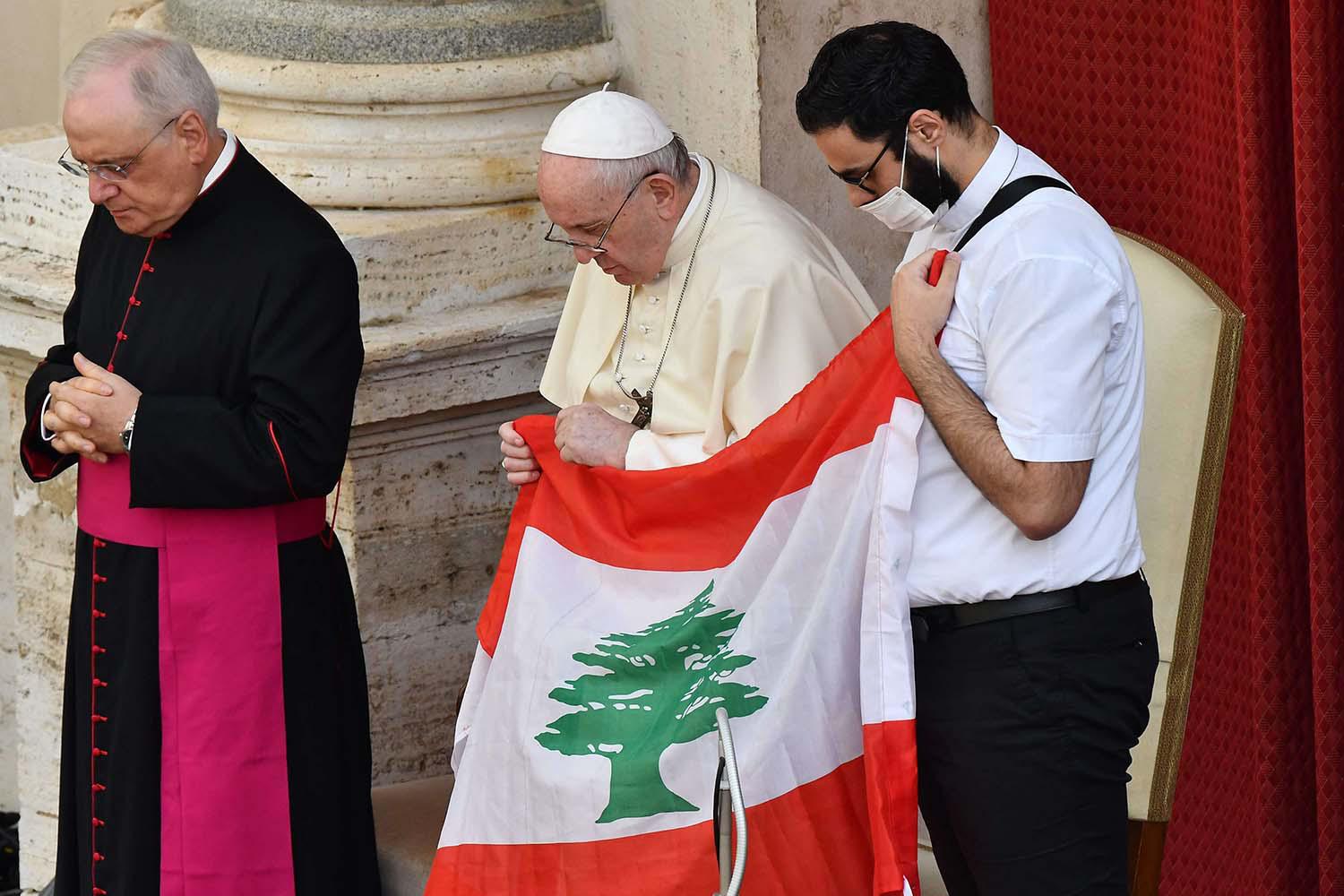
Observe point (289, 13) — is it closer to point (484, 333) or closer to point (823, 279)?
point (484, 333)

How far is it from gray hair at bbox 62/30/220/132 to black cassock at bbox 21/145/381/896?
0.19 metres

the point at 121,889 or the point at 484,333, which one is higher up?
the point at 484,333

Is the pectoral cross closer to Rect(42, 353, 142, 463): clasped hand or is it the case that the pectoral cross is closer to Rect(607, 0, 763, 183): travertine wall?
Rect(42, 353, 142, 463): clasped hand

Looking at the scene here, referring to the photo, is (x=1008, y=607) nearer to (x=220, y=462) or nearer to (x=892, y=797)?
(x=892, y=797)

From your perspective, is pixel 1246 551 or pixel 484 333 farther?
pixel 484 333

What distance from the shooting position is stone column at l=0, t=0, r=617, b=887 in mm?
4098

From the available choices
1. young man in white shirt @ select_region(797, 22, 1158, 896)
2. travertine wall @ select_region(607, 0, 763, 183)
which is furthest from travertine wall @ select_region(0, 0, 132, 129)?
young man in white shirt @ select_region(797, 22, 1158, 896)

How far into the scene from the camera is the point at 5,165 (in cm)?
439

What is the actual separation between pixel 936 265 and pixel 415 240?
5.94ft

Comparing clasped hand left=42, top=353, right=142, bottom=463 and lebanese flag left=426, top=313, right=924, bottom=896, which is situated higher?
clasped hand left=42, top=353, right=142, bottom=463

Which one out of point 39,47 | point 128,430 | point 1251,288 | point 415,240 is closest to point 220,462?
point 128,430

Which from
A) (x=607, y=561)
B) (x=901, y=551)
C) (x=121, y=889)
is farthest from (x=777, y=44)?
(x=121, y=889)

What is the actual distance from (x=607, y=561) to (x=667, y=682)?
0.23 m

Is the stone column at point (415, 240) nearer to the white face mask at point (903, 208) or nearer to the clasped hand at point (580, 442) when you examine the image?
the clasped hand at point (580, 442)
